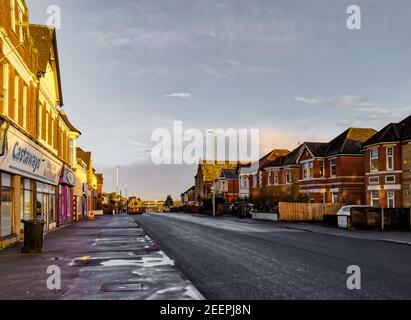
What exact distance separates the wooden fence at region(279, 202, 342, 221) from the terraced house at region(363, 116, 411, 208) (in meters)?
3.50

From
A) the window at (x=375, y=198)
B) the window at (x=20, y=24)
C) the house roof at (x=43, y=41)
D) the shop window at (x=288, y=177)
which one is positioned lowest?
the window at (x=375, y=198)

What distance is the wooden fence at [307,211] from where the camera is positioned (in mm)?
43844

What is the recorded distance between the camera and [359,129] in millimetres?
52875

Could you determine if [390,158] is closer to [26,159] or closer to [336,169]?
[336,169]

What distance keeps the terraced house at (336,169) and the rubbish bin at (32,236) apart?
37204mm

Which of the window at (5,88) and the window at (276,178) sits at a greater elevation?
the window at (5,88)

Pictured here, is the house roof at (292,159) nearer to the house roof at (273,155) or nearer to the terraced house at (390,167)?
the house roof at (273,155)

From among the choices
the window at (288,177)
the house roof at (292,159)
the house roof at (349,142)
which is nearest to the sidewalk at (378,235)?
the house roof at (349,142)

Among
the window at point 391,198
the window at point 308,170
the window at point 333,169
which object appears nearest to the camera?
the window at point 391,198

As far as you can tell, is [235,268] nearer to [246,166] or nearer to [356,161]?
[356,161]

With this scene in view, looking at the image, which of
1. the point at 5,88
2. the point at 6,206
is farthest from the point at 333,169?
the point at 5,88

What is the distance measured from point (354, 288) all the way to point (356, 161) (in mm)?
41591

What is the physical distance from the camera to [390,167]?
132ft

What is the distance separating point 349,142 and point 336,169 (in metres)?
3.19
